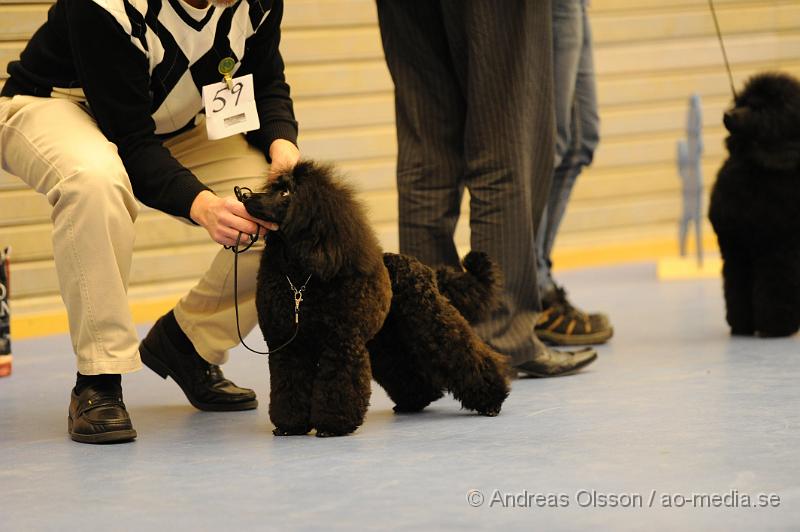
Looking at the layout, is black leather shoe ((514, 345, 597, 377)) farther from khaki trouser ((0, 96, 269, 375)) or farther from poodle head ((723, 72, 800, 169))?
khaki trouser ((0, 96, 269, 375))

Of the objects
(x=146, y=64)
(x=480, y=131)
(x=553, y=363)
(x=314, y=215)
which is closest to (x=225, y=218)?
(x=314, y=215)

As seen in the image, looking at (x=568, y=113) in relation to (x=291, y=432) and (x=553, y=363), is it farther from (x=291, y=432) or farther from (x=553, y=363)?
(x=291, y=432)

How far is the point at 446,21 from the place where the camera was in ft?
8.10

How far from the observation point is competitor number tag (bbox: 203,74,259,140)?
221 centimetres

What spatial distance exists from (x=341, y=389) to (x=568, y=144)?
4.52 ft

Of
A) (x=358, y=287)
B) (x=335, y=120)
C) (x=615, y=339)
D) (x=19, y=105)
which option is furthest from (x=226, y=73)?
(x=335, y=120)

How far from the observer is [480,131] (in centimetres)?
247

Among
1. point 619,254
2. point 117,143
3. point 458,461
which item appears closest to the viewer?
point 458,461

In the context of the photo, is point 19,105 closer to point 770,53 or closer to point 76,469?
point 76,469

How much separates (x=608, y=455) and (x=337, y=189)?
64 centimetres

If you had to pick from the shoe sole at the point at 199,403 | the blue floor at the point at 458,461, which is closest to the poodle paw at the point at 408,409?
the blue floor at the point at 458,461

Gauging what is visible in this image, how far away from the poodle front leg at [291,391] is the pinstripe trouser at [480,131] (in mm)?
594

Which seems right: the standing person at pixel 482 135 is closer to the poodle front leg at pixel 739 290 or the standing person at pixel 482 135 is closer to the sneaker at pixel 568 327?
the sneaker at pixel 568 327

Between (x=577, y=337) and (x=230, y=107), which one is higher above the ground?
(x=230, y=107)
